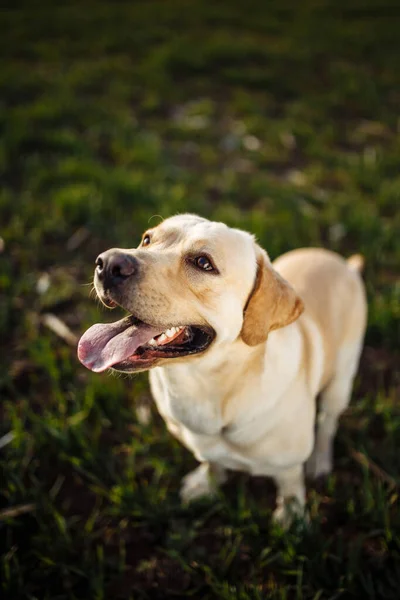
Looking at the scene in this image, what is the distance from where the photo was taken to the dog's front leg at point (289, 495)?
222cm

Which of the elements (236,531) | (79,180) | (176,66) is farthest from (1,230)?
(176,66)

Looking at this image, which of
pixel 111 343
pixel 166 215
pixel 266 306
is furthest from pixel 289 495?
pixel 166 215

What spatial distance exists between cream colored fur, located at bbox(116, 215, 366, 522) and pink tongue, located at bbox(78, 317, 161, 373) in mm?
124

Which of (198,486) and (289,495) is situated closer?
(289,495)

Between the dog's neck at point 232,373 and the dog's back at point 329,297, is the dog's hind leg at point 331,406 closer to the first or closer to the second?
the dog's back at point 329,297

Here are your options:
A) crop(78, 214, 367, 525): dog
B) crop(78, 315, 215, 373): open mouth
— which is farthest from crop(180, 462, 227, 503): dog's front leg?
crop(78, 315, 215, 373): open mouth

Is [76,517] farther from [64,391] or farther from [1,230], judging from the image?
[1,230]

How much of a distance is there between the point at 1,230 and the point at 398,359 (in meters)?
2.84

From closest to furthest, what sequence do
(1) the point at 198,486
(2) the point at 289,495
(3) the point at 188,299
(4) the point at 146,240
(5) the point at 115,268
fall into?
1. (5) the point at 115,268
2. (3) the point at 188,299
3. (4) the point at 146,240
4. (2) the point at 289,495
5. (1) the point at 198,486

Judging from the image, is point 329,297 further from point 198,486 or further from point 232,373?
point 198,486

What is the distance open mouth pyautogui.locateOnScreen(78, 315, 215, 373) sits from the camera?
1.75 meters

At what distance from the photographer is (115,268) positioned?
5.39 feet

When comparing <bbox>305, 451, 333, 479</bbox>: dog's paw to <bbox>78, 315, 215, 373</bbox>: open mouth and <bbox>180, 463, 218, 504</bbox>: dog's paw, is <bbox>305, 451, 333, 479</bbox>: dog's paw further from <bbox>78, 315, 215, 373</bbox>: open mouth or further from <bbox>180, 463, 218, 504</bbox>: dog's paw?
<bbox>78, 315, 215, 373</bbox>: open mouth

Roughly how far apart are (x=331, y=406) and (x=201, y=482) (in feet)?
2.43
